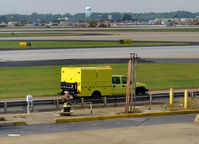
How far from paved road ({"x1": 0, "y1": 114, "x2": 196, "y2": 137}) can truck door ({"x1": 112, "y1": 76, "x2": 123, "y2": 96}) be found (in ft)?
23.8

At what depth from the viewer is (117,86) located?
34.8m

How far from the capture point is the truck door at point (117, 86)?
3459 centimetres

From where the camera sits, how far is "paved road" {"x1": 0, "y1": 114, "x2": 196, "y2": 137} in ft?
75.9

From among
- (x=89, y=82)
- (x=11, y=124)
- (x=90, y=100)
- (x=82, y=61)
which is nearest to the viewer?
(x=11, y=124)

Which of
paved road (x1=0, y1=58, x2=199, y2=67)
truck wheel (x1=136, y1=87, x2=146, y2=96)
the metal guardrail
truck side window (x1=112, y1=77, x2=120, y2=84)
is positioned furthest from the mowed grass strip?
the metal guardrail

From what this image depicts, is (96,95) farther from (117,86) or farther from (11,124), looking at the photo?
(11,124)

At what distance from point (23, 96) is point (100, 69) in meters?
7.55

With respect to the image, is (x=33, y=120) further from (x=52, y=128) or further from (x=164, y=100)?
(x=164, y=100)

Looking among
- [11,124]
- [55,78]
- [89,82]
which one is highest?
[89,82]

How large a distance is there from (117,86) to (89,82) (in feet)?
10.4

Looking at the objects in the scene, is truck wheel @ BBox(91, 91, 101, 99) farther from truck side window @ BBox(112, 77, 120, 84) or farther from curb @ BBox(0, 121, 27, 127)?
curb @ BBox(0, 121, 27, 127)

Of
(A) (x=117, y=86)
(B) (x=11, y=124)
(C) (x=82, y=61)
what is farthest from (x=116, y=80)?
(C) (x=82, y=61)

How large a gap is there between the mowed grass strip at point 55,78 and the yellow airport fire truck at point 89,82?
563 centimetres

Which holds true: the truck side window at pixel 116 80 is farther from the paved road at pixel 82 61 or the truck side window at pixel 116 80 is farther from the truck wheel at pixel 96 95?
the paved road at pixel 82 61
